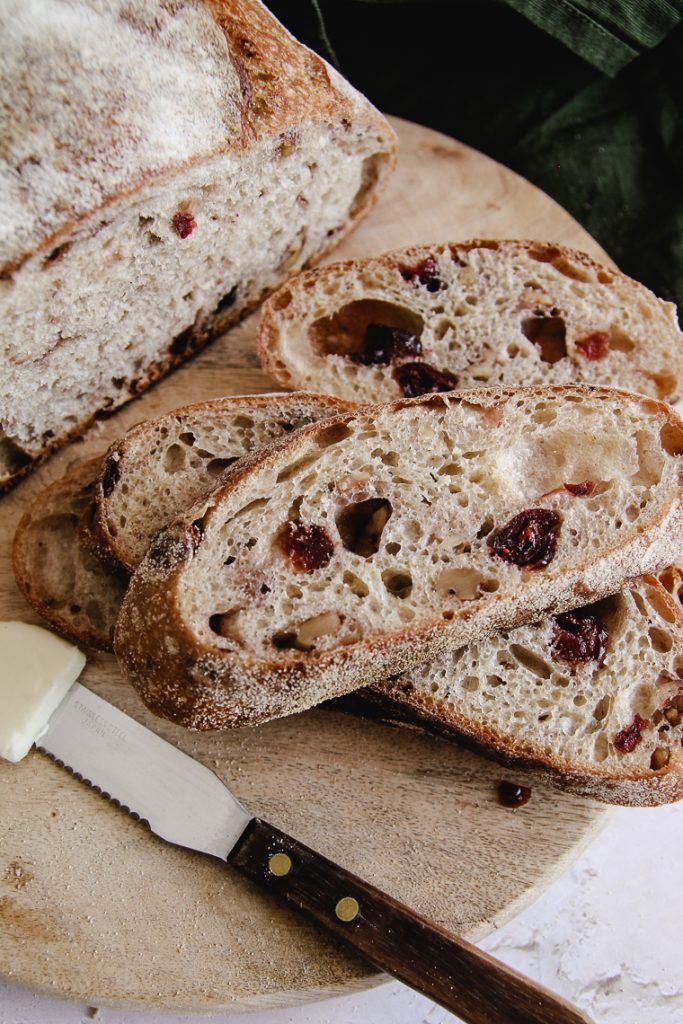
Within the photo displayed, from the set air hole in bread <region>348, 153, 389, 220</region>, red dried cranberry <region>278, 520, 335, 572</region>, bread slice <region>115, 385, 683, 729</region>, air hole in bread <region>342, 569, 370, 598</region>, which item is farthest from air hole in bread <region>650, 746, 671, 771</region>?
air hole in bread <region>348, 153, 389, 220</region>

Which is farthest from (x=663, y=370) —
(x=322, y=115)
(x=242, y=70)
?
(x=242, y=70)

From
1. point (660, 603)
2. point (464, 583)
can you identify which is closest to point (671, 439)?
point (660, 603)

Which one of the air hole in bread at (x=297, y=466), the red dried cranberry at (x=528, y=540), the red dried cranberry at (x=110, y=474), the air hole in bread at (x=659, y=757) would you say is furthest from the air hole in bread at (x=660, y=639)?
the red dried cranberry at (x=110, y=474)

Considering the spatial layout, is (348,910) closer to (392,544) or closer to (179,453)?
(392,544)

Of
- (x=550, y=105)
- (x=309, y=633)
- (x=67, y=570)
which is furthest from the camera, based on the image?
(x=550, y=105)

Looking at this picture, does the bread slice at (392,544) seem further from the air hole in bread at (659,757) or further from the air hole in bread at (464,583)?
the air hole in bread at (659,757)
